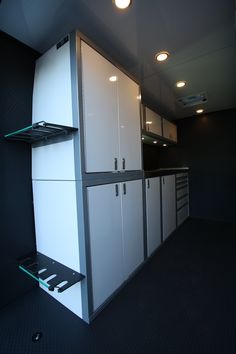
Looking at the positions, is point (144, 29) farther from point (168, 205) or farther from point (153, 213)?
point (168, 205)

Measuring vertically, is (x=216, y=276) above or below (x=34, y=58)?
below

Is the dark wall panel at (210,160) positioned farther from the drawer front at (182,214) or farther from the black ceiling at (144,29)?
the black ceiling at (144,29)

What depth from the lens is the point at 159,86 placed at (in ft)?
7.72

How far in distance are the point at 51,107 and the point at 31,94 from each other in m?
0.41

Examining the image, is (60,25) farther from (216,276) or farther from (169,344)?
(216,276)

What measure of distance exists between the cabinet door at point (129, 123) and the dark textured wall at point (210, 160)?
1941 millimetres

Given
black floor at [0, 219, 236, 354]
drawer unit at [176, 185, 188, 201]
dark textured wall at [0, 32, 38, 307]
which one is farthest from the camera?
drawer unit at [176, 185, 188, 201]

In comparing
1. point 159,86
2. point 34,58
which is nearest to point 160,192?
point 159,86

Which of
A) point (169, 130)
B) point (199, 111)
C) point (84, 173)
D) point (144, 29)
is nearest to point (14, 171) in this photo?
point (84, 173)

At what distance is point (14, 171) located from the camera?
1.51 meters

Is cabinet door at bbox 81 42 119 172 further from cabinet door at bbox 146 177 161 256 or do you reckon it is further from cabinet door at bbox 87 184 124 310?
cabinet door at bbox 146 177 161 256

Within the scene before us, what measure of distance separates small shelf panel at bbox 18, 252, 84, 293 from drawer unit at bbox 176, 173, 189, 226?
243 cm

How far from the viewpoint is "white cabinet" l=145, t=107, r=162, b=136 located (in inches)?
106

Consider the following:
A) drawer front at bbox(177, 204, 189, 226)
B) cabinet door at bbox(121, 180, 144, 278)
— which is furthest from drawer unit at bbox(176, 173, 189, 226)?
cabinet door at bbox(121, 180, 144, 278)
